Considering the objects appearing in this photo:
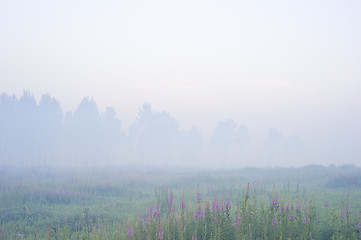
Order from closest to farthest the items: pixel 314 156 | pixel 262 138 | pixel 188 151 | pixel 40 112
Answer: pixel 40 112, pixel 188 151, pixel 314 156, pixel 262 138

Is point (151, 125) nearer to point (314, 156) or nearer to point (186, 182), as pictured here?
point (186, 182)

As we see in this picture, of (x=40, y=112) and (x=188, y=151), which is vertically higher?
(x=40, y=112)

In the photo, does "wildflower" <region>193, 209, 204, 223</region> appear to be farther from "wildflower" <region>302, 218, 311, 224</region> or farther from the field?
"wildflower" <region>302, 218, 311, 224</region>

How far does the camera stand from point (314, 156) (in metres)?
121

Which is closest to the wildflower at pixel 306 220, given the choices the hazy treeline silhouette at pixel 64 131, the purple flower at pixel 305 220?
the purple flower at pixel 305 220

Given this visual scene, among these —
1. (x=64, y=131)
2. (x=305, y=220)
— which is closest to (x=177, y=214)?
(x=305, y=220)

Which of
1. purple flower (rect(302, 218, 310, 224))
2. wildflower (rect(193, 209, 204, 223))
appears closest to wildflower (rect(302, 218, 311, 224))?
purple flower (rect(302, 218, 310, 224))

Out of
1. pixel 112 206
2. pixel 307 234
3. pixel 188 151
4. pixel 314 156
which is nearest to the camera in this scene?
pixel 307 234

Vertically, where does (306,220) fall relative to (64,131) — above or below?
below

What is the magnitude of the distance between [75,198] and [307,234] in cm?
1164

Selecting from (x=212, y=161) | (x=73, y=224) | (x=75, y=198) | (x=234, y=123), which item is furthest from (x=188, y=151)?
(x=73, y=224)

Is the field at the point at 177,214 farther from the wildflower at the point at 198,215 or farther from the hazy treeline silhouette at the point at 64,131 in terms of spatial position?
the hazy treeline silhouette at the point at 64,131

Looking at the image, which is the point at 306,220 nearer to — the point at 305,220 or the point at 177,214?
the point at 305,220

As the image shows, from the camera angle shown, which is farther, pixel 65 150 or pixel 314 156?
pixel 314 156
